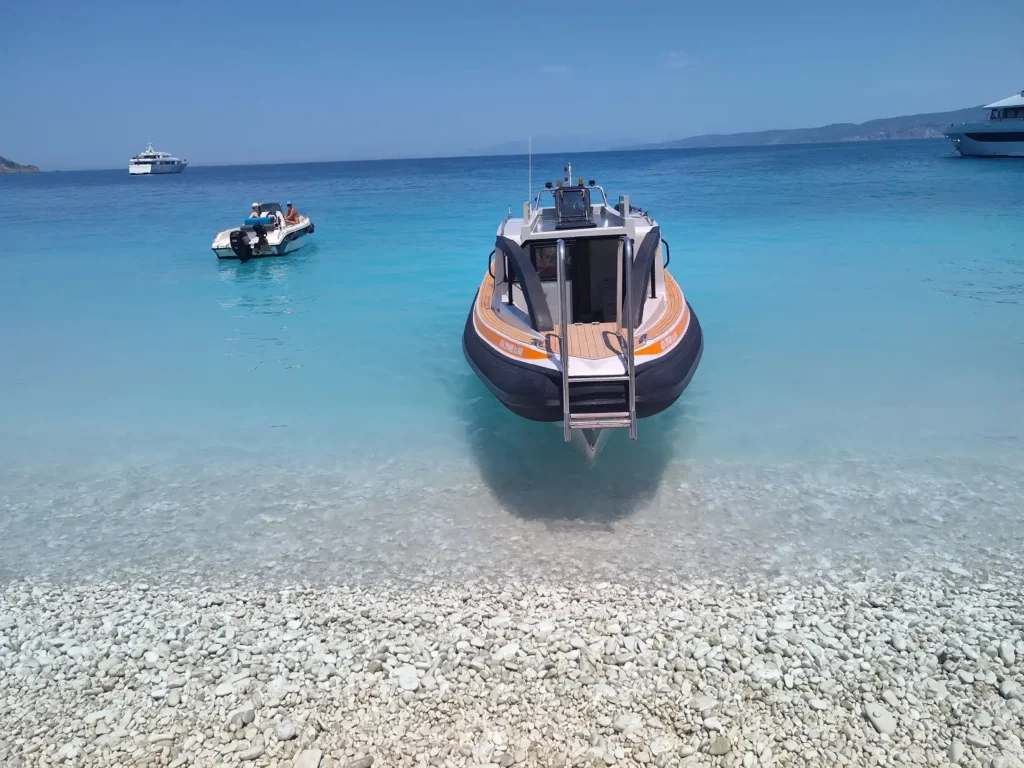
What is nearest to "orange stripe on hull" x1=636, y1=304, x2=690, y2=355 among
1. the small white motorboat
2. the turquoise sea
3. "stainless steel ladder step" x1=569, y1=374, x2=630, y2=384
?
"stainless steel ladder step" x1=569, y1=374, x2=630, y2=384

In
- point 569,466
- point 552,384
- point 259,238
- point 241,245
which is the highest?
point 259,238

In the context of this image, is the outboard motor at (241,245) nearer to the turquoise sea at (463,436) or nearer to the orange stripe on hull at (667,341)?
the turquoise sea at (463,436)

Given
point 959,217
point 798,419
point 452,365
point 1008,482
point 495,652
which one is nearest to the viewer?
point 495,652

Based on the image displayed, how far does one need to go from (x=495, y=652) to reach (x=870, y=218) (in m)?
28.0

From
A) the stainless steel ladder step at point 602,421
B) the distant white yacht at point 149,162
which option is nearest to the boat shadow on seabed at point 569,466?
the stainless steel ladder step at point 602,421

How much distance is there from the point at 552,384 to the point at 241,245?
17.7 metres

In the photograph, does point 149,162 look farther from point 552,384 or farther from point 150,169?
point 552,384

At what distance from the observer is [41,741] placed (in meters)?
4.55

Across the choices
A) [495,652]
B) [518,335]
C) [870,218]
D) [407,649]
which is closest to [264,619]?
[407,649]

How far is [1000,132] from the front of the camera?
2226 inches

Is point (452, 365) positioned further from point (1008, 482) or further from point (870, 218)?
point (870, 218)

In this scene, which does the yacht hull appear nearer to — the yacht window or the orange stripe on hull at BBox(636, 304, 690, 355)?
the orange stripe on hull at BBox(636, 304, 690, 355)

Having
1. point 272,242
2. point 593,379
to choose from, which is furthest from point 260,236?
point 593,379

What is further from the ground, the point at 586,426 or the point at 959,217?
the point at 959,217
